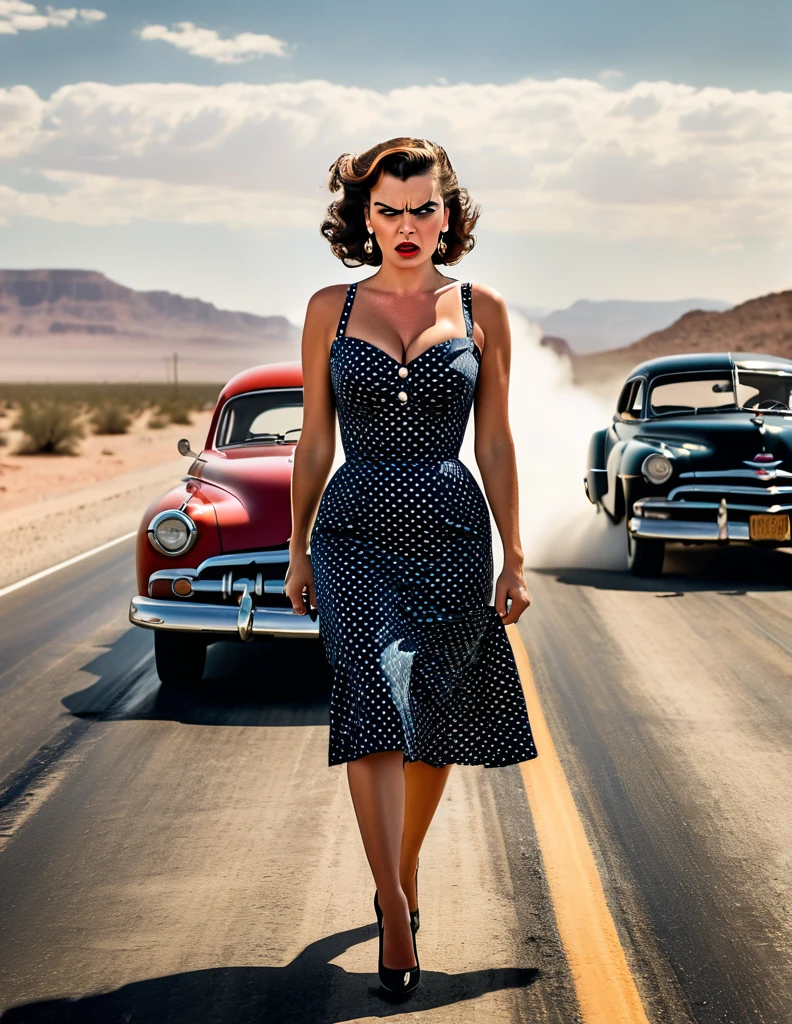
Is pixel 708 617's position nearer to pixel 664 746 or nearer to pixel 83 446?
pixel 664 746

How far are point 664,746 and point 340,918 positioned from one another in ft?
7.69

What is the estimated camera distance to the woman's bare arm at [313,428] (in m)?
3.47

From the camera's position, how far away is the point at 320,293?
3.48 m

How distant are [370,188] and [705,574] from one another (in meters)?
8.13

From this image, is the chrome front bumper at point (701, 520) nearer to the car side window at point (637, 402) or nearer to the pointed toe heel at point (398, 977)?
the car side window at point (637, 402)

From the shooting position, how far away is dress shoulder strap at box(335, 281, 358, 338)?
3.44m

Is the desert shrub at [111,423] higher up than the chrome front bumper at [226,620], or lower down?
lower down

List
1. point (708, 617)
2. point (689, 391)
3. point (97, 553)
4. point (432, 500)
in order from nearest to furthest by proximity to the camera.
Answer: point (432, 500) → point (708, 617) → point (97, 553) → point (689, 391)

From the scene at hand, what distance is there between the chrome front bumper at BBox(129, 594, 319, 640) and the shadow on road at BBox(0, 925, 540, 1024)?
3011 mm

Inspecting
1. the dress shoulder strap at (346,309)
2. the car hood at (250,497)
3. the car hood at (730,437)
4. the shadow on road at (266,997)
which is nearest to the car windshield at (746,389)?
the car hood at (730,437)

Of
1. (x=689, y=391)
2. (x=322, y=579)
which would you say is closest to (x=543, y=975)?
(x=322, y=579)

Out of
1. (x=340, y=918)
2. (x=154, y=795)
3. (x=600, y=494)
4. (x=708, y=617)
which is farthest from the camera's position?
(x=600, y=494)

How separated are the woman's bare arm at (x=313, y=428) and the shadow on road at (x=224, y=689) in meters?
2.85

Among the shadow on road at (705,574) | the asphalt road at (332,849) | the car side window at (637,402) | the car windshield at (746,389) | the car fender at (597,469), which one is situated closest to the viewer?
the asphalt road at (332,849)
